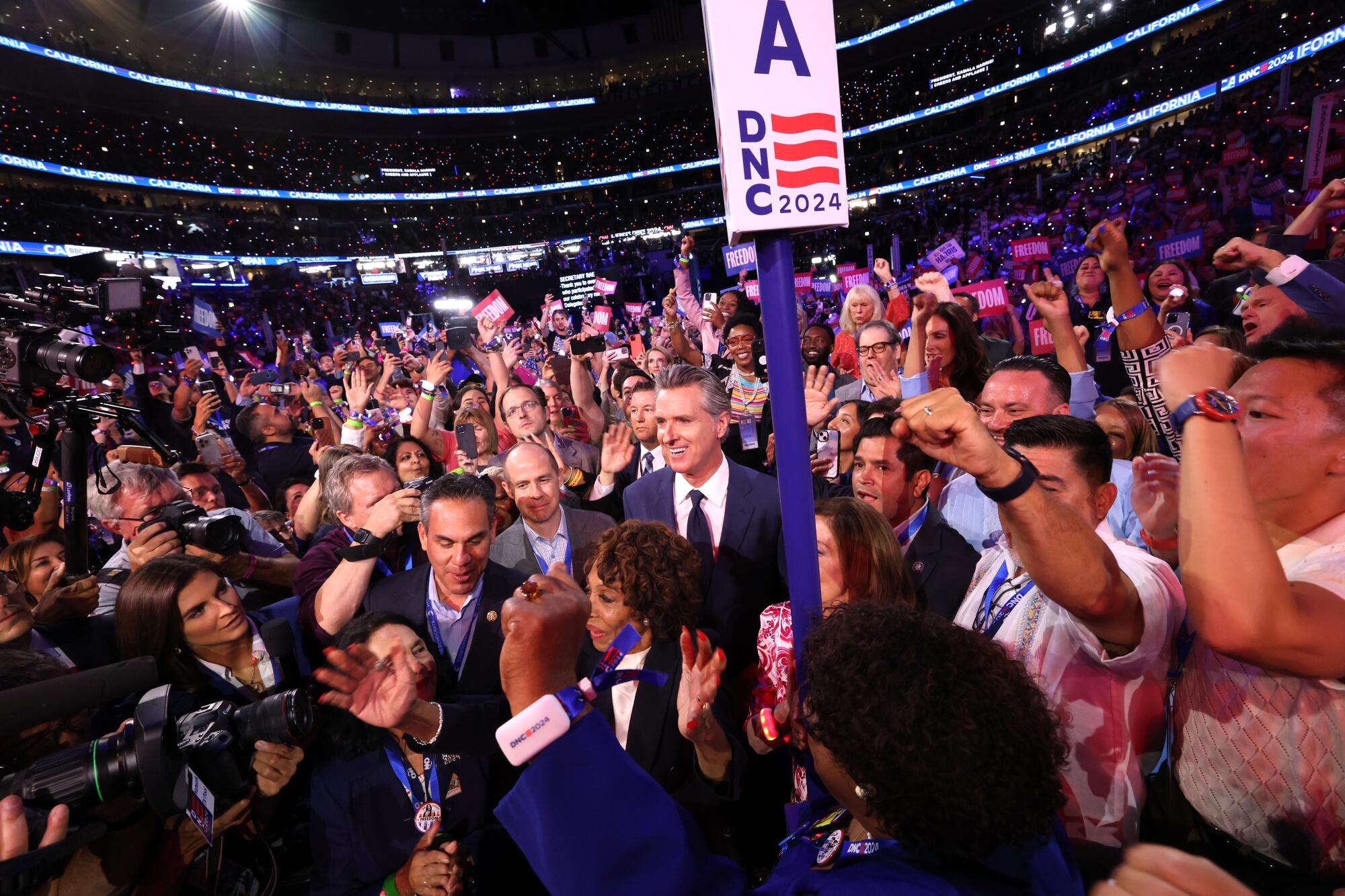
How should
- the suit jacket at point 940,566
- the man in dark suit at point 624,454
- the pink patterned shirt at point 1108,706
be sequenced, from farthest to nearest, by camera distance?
1. the man in dark suit at point 624,454
2. the suit jacket at point 940,566
3. the pink patterned shirt at point 1108,706

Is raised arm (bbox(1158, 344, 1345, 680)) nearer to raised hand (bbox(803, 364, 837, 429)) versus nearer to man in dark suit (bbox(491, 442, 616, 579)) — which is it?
raised hand (bbox(803, 364, 837, 429))

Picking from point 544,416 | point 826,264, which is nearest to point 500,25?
point 826,264

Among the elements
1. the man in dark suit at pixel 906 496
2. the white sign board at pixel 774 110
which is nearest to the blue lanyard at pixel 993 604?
the man in dark suit at pixel 906 496

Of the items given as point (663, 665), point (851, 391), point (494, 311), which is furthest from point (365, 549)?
point (494, 311)

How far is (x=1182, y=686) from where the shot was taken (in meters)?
1.49

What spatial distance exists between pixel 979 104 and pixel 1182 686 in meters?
33.3

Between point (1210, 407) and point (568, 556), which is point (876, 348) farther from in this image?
point (1210, 407)

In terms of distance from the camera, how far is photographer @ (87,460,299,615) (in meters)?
3.04

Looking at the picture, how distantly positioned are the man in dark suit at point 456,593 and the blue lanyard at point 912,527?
168 cm

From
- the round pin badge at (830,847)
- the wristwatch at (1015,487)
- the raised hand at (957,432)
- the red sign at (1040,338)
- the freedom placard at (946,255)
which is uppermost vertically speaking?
the freedom placard at (946,255)

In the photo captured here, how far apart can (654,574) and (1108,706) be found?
128 centimetres

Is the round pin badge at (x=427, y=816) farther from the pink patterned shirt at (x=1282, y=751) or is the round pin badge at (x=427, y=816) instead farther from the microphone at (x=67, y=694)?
the pink patterned shirt at (x=1282, y=751)

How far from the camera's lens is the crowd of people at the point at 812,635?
1.06 metres

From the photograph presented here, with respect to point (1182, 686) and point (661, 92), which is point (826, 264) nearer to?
point (661, 92)
